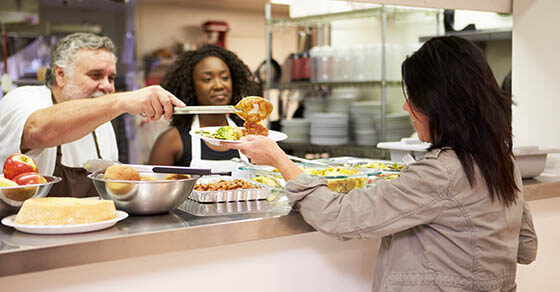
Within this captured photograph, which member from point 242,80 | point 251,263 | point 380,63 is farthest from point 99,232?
point 380,63

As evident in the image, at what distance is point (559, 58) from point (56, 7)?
4.84 m

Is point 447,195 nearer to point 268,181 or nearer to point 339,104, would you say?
point 268,181

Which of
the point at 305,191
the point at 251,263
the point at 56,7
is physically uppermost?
the point at 56,7

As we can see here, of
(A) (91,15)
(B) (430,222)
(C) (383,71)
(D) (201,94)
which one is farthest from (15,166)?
(A) (91,15)

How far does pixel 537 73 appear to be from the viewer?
2.89 metres

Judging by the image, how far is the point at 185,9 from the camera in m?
7.06

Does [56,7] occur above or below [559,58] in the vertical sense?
above

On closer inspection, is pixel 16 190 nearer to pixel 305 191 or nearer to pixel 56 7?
pixel 305 191

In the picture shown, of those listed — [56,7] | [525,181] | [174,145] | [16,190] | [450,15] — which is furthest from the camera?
[56,7]

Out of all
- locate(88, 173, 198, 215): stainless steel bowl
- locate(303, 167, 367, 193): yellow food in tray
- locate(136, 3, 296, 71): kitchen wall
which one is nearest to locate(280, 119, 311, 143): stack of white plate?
locate(136, 3, 296, 71): kitchen wall

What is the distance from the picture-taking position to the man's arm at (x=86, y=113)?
2053mm

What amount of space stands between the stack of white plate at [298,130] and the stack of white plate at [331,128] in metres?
0.16

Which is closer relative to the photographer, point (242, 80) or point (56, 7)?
point (242, 80)

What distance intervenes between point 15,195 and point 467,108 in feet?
4.39
